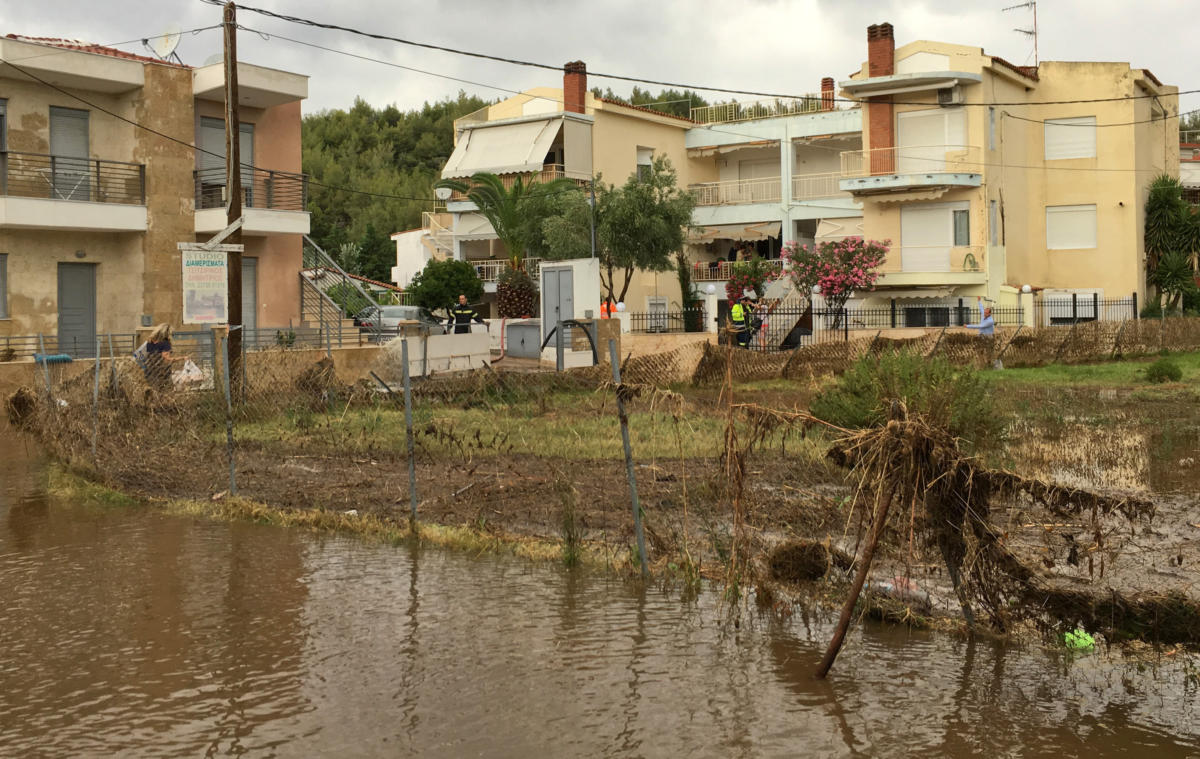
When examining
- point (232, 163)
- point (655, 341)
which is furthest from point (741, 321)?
point (232, 163)

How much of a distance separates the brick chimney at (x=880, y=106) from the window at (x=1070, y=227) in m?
→ 6.55

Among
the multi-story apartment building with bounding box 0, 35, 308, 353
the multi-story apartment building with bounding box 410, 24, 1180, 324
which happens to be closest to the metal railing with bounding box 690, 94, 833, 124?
the multi-story apartment building with bounding box 410, 24, 1180, 324

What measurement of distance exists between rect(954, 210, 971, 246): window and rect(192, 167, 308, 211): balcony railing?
20460mm

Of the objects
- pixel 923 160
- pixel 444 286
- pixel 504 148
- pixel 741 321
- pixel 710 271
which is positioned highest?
pixel 504 148

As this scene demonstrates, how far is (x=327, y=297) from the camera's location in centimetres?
3153

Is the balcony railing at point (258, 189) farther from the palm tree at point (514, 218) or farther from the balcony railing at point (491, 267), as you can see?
the balcony railing at point (491, 267)

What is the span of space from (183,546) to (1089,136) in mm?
37496

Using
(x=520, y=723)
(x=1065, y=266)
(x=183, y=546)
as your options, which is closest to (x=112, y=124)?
(x=183, y=546)

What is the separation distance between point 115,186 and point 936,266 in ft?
80.8

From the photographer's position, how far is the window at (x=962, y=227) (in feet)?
123

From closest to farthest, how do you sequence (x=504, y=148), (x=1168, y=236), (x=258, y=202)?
(x=258, y=202)
(x=1168, y=236)
(x=504, y=148)

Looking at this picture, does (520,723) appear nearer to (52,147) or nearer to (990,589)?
(990,589)

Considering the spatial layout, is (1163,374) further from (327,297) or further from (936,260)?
(327,297)

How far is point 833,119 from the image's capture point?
4481cm
